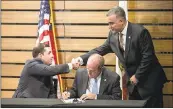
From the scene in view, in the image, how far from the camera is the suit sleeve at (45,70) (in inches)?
133

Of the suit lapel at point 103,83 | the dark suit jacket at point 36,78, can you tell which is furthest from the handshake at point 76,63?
the suit lapel at point 103,83

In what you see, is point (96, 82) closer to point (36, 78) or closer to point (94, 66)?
point (94, 66)

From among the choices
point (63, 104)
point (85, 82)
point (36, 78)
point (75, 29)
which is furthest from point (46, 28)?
point (63, 104)

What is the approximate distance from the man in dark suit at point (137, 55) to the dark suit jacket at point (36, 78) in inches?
19.2

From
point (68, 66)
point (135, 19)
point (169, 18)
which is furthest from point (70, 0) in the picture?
point (68, 66)

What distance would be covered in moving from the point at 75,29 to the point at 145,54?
1705mm

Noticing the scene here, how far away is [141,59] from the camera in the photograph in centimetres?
356

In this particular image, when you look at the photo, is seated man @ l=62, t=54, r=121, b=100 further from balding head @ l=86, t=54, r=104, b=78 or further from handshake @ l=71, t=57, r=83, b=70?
handshake @ l=71, t=57, r=83, b=70

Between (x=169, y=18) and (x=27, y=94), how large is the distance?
242 centimetres

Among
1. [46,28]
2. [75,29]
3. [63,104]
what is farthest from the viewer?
[75,29]

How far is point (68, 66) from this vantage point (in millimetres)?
3453

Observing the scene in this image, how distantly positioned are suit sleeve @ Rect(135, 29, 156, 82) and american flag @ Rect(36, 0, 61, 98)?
4.92ft

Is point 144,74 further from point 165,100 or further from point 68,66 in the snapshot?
point 165,100

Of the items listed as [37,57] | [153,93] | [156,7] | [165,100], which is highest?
[156,7]
